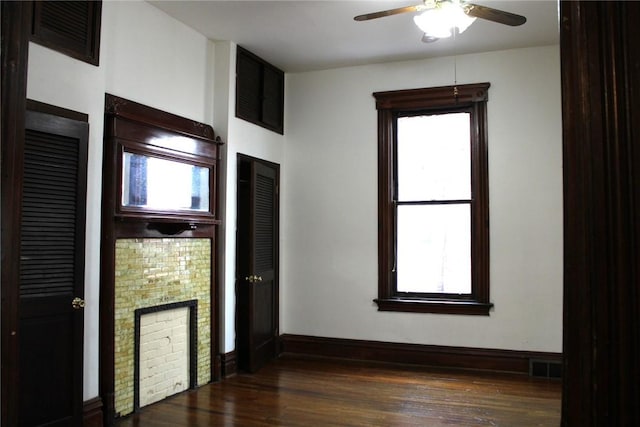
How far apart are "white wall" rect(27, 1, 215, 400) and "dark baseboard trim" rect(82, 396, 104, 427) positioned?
52 millimetres

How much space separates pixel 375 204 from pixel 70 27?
320cm

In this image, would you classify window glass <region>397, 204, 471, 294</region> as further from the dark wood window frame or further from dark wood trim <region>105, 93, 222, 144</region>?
the dark wood window frame

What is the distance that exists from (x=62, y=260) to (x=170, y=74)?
1.87 meters

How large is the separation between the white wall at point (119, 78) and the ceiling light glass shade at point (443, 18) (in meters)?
2.13

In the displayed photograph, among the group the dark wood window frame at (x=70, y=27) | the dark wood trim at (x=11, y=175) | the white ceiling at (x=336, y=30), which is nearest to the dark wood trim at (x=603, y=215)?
the dark wood trim at (x=11, y=175)

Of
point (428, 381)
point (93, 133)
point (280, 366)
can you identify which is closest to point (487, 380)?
point (428, 381)

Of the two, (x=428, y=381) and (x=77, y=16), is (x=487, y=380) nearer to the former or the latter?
(x=428, y=381)

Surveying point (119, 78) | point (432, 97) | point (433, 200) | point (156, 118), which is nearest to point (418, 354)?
point (433, 200)

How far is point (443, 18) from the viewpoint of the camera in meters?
3.02

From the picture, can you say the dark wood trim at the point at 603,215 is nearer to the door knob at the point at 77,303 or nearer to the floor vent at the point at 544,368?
the door knob at the point at 77,303

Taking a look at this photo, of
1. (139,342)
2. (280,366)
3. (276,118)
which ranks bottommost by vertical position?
(280,366)

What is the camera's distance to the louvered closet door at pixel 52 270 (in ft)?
9.23

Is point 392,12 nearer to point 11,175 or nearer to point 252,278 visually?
point 252,278

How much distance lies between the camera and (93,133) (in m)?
3.29
